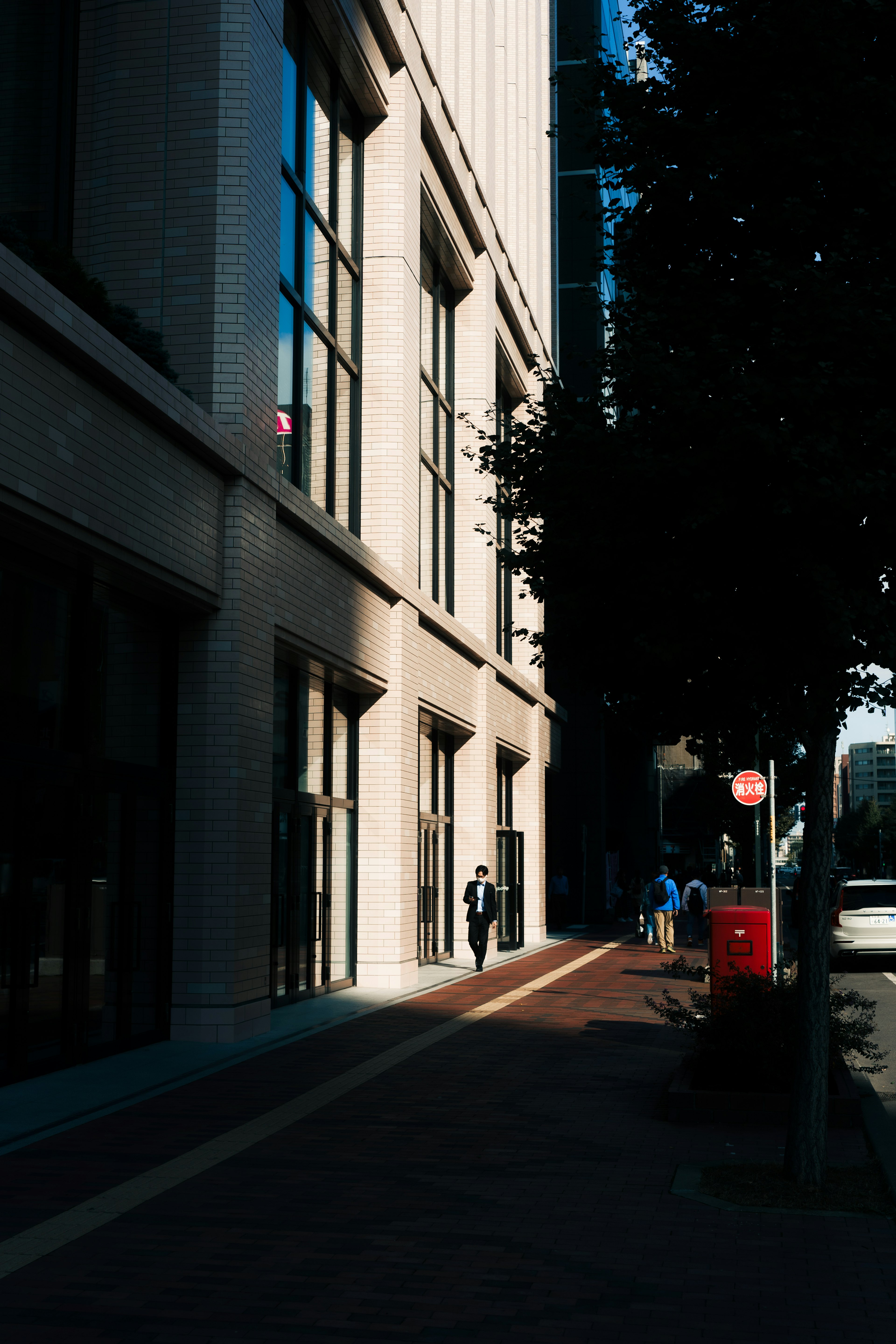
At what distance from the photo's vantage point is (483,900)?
71.6ft

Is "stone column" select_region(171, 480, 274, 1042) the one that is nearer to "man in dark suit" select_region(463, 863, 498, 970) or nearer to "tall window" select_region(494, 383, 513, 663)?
"man in dark suit" select_region(463, 863, 498, 970)

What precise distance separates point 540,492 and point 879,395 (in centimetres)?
206

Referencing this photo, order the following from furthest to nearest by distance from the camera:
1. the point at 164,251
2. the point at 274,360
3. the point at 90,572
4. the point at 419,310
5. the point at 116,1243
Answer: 1. the point at 419,310
2. the point at 274,360
3. the point at 164,251
4. the point at 90,572
5. the point at 116,1243

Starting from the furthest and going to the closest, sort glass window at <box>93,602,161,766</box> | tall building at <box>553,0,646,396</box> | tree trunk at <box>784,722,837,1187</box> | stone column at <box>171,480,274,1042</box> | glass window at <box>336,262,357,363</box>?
1. tall building at <box>553,0,646,396</box>
2. glass window at <box>336,262,357,363</box>
3. stone column at <box>171,480,274,1042</box>
4. glass window at <box>93,602,161,766</box>
5. tree trunk at <box>784,722,837,1187</box>

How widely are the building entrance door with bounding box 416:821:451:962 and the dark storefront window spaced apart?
8.88 m

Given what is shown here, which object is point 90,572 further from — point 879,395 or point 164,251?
point 879,395

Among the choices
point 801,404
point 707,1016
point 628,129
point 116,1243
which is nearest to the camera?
point 116,1243

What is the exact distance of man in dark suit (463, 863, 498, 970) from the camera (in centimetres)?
2164

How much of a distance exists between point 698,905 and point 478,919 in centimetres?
1010

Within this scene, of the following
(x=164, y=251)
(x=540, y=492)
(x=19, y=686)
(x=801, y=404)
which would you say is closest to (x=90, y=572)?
(x=19, y=686)

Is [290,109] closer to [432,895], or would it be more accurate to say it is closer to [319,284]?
[319,284]

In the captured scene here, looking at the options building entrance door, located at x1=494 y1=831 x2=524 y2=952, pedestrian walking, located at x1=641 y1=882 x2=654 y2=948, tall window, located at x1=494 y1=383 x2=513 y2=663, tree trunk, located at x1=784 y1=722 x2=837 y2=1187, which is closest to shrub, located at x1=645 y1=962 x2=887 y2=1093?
tree trunk, located at x1=784 y1=722 x2=837 y2=1187

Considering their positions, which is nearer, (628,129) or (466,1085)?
(628,129)

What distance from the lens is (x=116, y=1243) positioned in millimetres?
6023
